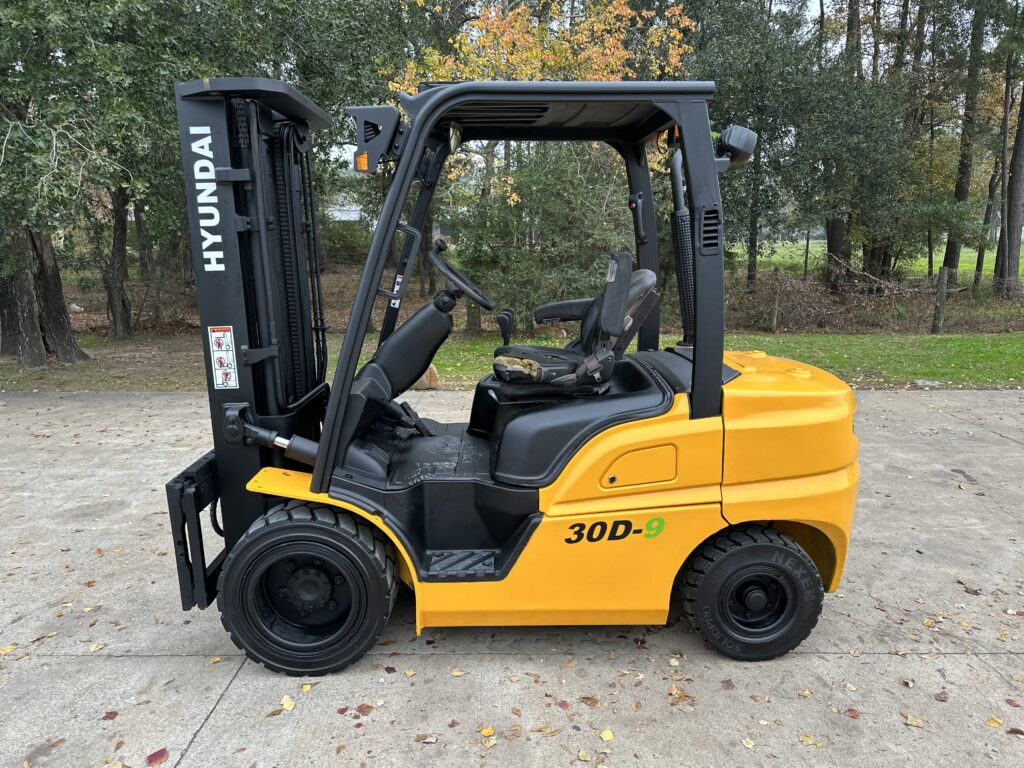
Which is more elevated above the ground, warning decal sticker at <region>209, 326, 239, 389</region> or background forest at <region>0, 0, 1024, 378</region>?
background forest at <region>0, 0, 1024, 378</region>

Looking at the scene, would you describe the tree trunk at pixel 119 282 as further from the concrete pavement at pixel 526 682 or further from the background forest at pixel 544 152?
the concrete pavement at pixel 526 682

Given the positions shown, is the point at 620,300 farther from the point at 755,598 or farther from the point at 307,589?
the point at 307,589

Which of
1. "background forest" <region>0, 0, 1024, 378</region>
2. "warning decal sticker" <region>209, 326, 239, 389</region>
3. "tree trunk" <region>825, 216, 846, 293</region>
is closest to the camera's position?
"warning decal sticker" <region>209, 326, 239, 389</region>

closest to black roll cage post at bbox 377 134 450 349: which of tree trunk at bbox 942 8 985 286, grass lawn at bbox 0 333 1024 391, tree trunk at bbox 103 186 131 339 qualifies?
grass lawn at bbox 0 333 1024 391

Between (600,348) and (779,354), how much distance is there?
974 cm

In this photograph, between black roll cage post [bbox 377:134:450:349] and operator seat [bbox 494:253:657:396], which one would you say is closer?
operator seat [bbox 494:253:657:396]

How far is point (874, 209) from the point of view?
17.3m

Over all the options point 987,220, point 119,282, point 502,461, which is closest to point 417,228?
point 502,461

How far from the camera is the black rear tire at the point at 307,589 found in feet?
10.1

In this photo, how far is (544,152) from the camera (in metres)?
12.8

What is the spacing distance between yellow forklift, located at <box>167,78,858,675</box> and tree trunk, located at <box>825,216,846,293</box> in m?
15.7

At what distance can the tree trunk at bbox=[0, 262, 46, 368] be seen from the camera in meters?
10.8

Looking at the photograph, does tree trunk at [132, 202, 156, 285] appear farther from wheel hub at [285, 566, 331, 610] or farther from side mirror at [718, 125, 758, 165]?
side mirror at [718, 125, 758, 165]

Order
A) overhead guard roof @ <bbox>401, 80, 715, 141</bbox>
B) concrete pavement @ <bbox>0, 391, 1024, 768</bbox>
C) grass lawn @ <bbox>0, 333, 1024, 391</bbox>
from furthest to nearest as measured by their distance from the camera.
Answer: grass lawn @ <bbox>0, 333, 1024, 391</bbox>, overhead guard roof @ <bbox>401, 80, 715, 141</bbox>, concrete pavement @ <bbox>0, 391, 1024, 768</bbox>
